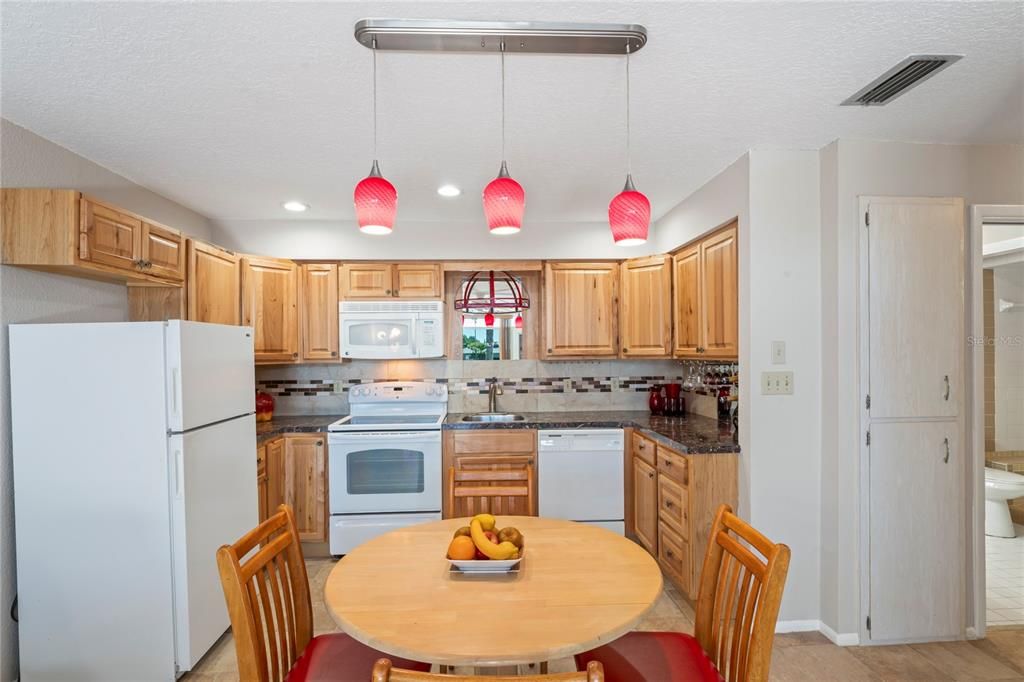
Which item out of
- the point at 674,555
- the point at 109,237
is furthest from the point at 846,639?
the point at 109,237

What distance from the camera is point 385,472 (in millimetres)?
3490

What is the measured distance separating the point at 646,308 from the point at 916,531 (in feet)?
6.39

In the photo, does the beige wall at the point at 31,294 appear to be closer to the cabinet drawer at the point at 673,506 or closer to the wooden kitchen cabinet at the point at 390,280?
the wooden kitchen cabinet at the point at 390,280

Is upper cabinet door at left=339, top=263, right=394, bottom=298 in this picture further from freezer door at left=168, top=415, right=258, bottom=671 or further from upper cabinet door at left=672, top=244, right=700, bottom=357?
upper cabinet door at left=672, top=244, right=700, bottom=357

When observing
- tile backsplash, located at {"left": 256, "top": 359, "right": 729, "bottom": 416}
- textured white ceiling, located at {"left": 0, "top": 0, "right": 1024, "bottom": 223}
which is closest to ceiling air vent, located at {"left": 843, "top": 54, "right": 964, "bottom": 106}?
textured white ceiling, located at {"left": 0, "top": 0, "right": 1024, "bottom": 223}

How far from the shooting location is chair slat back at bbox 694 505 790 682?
127 cm

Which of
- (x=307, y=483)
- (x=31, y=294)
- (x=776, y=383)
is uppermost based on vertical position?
(x=31, y=294)

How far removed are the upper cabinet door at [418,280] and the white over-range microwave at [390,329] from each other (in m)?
0.09

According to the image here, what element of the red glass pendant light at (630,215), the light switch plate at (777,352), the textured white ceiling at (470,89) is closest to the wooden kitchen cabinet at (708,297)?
the light switch plate at (777,352)

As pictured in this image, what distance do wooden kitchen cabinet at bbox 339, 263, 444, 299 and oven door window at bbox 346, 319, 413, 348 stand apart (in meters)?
0.21

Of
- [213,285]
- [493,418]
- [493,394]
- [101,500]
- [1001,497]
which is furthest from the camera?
[493,394]

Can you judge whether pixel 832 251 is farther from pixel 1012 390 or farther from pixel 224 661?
pixel 224 661

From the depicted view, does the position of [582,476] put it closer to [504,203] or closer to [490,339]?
[490,339]

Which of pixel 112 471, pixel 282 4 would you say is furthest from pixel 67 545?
pixel 282 4
